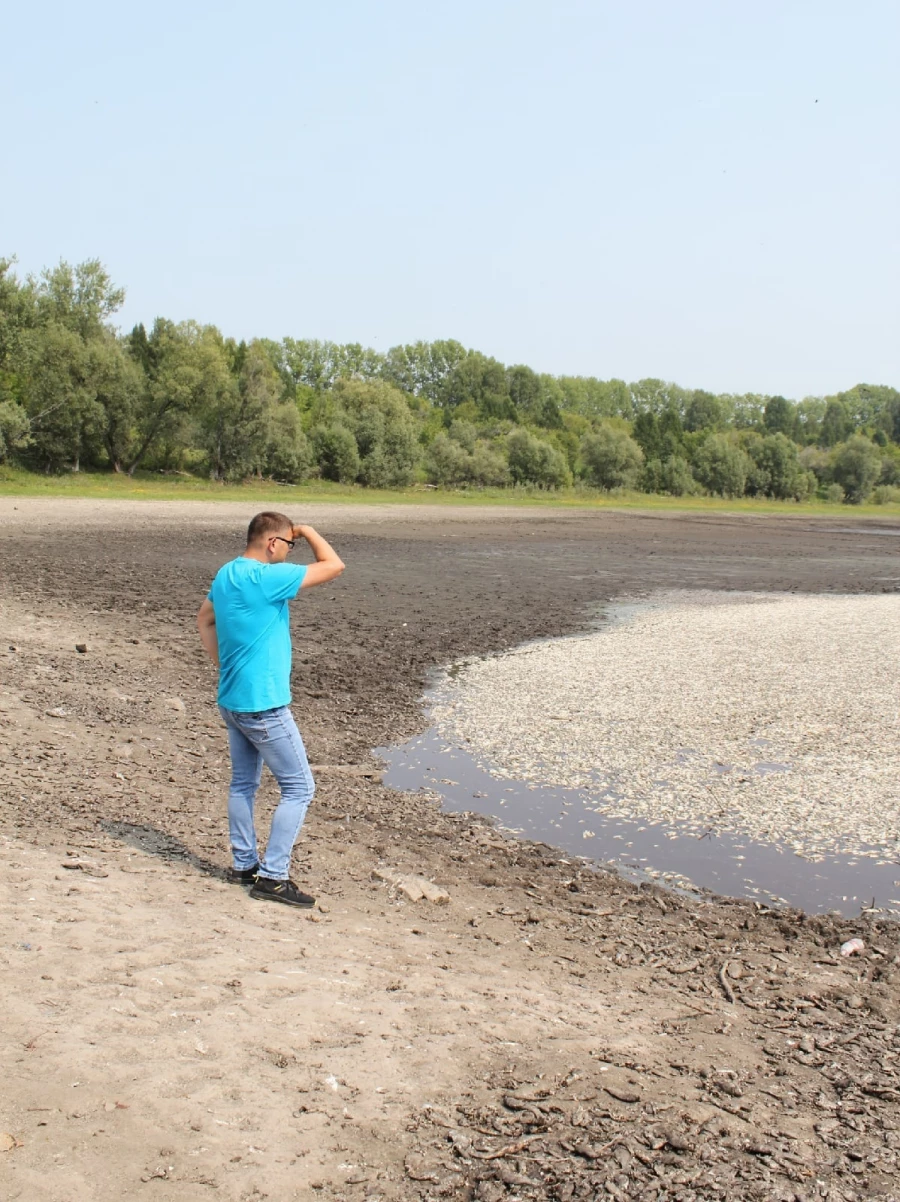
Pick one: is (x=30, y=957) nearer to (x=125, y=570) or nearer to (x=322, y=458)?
(x=125, y=570)

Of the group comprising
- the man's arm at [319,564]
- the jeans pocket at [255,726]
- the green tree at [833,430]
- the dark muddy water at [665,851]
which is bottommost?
the dark muddy water at [665,851]

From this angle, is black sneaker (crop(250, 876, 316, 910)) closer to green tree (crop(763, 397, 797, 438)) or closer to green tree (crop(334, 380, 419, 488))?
green tree (crop(334, 380, 419, 488))

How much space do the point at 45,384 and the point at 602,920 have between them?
65.3 m

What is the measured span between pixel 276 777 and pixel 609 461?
101 metres

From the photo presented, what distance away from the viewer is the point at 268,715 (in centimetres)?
678

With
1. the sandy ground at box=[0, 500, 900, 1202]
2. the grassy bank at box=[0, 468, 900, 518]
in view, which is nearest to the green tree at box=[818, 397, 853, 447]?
the grassy bank at box=[0, 468, 900, 518]

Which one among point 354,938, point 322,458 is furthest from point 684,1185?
point 322,458

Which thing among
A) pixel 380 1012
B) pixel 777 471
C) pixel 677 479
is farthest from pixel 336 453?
pixel 380 1012

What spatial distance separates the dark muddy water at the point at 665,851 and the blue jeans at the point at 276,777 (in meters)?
2.72

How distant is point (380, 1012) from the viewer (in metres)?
5.21

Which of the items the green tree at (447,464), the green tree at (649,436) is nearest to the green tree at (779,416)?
the green tree at (649,436)

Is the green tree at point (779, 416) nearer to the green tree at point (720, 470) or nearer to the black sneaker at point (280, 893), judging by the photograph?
the green tree at point (720, 470)

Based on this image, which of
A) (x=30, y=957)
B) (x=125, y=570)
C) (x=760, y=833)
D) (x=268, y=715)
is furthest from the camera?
(x=125, y=570)

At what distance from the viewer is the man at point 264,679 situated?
6719 mm
